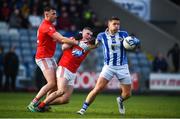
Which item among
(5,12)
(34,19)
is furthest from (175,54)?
(5,12)

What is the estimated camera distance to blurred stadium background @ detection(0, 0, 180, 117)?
30875 millimetres

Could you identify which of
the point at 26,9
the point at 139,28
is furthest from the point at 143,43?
the point at 26,9

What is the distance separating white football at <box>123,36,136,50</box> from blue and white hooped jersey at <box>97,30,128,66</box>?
277 millimetres

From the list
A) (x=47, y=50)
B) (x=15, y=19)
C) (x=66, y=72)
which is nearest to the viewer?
(x=66, y=72)

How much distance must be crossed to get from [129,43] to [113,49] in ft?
1.75

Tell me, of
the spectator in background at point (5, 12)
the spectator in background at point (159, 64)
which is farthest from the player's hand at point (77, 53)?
the spectator in background at point (159, 64)

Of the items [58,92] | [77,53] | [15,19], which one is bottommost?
[58,92]

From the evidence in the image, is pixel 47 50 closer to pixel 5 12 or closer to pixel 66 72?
pixel 66 72

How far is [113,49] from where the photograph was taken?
55.0 ft

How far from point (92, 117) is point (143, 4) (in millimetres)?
20910

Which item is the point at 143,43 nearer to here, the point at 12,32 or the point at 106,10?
the point at 106,10

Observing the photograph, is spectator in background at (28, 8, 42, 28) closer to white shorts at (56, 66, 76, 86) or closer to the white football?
white shorts at (56, 66, 76, 86)

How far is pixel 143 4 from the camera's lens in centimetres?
3572

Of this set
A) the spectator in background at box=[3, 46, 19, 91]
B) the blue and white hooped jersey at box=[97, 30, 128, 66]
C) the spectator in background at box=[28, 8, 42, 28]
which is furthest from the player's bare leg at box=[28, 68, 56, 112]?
the spectator in background at box=[28, 8, 42, 28]
